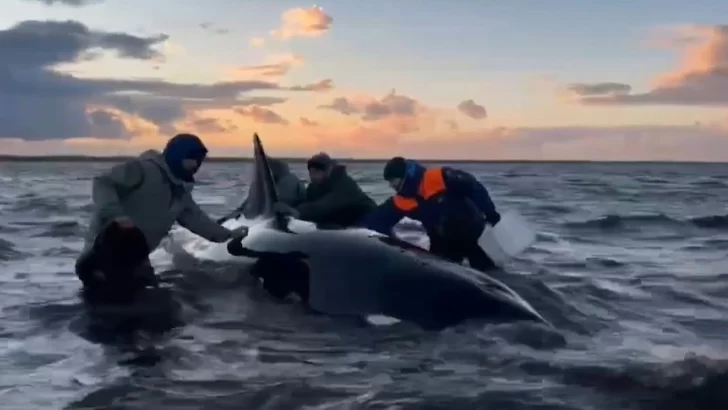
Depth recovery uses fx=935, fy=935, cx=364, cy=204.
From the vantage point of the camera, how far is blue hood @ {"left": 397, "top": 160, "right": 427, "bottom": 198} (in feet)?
38.7

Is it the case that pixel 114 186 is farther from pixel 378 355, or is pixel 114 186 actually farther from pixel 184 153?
pixel 378 355

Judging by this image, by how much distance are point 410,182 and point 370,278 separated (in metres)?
3.24

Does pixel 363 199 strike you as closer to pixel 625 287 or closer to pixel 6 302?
pixel 625 287

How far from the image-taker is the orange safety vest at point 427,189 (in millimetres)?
11806

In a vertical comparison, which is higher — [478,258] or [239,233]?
[239,233]

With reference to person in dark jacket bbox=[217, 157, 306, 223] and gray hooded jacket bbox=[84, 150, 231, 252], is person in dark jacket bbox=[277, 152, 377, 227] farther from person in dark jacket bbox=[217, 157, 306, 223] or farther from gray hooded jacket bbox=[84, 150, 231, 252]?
gray hooded jacket bbox=[84, 150, 231, 252]

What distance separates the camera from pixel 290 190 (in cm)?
1387

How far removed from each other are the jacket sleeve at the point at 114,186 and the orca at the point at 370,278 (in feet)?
4.85

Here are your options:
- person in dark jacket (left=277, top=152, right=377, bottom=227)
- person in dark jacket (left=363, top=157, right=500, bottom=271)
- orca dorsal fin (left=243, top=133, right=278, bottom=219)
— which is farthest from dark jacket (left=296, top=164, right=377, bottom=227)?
person in dark jacket (left=363, top=157, right=500, bottom=271)

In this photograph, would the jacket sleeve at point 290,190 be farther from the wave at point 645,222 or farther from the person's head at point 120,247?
the wave at point 645,222

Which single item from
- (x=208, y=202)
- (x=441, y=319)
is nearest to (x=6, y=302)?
(x=441, y=319)

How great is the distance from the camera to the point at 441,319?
8180 mm

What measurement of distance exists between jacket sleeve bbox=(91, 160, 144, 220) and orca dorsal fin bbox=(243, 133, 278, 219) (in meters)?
1.75

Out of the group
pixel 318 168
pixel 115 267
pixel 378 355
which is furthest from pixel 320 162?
pixel 378 355
